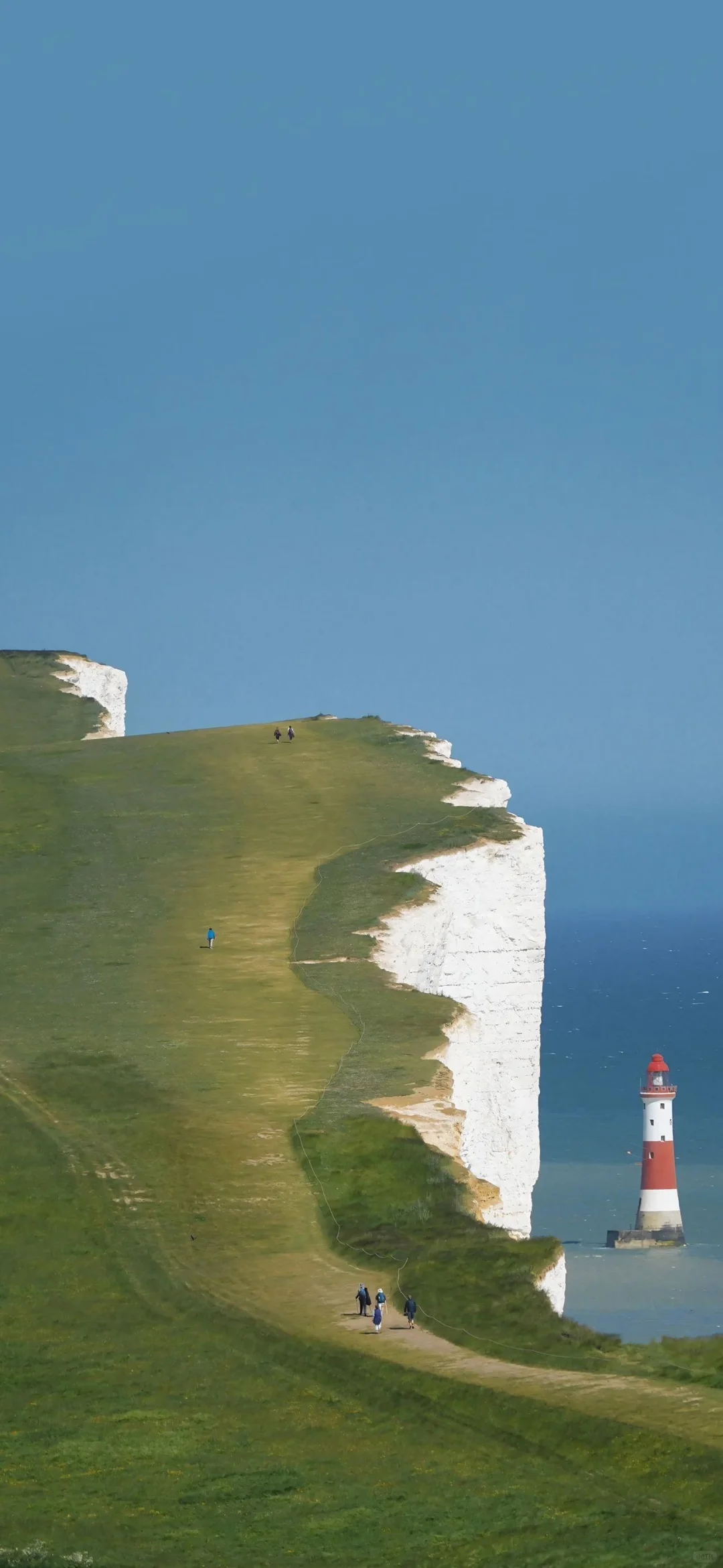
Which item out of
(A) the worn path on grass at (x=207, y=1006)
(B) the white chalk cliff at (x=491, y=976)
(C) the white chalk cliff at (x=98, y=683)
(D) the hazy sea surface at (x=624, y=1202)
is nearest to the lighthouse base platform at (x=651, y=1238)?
(D) the hazy sea surface at (x=624, y=1202)

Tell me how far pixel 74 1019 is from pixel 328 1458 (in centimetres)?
3066

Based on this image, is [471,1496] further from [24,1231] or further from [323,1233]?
[24,1231]

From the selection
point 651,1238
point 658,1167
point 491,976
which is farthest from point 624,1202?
point 491,976

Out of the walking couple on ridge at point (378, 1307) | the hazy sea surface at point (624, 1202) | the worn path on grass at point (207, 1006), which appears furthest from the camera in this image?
the hazy sea surface at point (624, 1202)

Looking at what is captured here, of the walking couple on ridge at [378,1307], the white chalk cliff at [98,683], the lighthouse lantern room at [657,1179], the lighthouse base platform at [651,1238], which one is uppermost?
the white chalk cliff at [98,683]

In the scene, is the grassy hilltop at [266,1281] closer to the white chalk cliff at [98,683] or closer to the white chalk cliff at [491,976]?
the white chalk cliff at [491,976]

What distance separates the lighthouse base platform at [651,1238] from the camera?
116125mm

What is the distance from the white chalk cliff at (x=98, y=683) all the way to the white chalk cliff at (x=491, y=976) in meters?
61.5

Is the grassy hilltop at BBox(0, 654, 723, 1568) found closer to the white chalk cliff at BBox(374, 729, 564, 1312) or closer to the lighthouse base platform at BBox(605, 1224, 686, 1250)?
the white chalk cliff at BBox(374, 729, 564, 1312)

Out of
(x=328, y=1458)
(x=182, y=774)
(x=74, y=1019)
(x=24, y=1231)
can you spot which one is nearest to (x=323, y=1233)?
(x=24, y=1231)

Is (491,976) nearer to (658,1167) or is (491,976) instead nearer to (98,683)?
(658,1167)

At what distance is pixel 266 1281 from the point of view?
159ft

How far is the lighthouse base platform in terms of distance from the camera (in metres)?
116

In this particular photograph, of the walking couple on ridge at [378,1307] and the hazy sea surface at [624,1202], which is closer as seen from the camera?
the walking couple on ridge at [378,1307]
